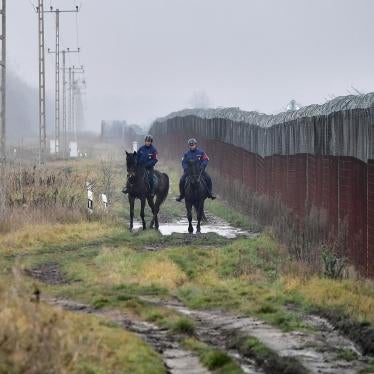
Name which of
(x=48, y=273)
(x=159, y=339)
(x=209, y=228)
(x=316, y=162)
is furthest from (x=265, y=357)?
(x=209, y=228)

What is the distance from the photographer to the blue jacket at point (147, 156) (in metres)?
28.5

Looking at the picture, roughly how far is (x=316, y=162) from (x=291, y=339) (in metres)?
11.3

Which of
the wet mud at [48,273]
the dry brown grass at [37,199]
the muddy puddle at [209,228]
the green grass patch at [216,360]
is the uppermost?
the dry brown grass at [37,199]

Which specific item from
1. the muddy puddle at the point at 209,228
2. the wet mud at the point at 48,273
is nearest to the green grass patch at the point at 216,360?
the wet mud at the point at 48,273

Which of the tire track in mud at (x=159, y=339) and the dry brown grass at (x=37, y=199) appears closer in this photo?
the tire track in mud at (x=159, y=339)

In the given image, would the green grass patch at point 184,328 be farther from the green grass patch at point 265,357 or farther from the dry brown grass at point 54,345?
the dry brown grass at point 54,345

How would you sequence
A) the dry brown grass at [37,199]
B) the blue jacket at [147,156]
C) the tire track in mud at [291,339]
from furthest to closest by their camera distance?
the blue jacket at [147,156]
the dry brown grass at [37,199]
the tire track in mud at [291,339]

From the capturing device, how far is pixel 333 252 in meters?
20.5

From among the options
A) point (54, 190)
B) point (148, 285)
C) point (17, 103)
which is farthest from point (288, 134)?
point (17, 103)

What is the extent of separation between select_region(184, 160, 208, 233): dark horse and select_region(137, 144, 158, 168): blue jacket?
0.93 meters

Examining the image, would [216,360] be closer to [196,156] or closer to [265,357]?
[265,357]

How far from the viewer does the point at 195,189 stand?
29.1 m

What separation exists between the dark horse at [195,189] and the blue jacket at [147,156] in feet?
3.04

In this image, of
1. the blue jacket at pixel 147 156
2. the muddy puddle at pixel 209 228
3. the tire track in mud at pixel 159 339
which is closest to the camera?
the tire track in mud at pixel 159 339
